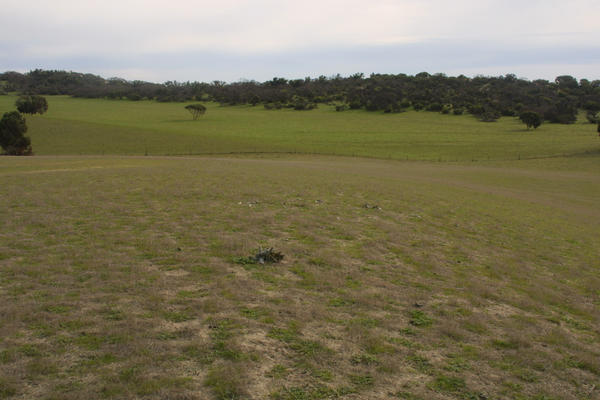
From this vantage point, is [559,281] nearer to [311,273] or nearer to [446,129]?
[311,273]

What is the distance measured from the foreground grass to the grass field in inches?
1.5

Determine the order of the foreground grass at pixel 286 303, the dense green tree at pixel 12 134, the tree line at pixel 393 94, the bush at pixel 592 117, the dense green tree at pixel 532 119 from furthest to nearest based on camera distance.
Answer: the tree line at pixel 393 94, the bush at pixel 592 117, the dense green tree at pixel 532 119, the dense green tree at pixel 12 134, the foreground grass at pixel 286 303

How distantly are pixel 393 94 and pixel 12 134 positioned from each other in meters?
100

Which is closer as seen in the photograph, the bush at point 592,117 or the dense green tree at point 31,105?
the dense green tree at point 31,105

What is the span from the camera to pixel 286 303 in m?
7.82

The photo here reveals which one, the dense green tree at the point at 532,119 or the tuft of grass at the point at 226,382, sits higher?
the dense green tree at the point at 532,119

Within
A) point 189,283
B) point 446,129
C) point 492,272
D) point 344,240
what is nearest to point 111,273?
point 189,283

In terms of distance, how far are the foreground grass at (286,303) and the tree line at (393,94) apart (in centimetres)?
9560

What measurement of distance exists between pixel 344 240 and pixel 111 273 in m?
6.40

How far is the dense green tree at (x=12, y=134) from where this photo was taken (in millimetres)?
54719

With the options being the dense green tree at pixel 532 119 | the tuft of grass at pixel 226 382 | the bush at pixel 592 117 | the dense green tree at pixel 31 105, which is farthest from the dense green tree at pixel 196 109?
the tuft of grass at pixel 226 382

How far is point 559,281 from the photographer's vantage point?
1098cm

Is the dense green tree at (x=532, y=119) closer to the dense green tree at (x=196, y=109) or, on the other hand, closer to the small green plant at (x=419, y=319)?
the dense green tree at (x=196, y=109)

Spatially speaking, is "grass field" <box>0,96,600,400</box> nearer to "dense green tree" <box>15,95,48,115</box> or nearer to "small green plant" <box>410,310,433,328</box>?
"small green plant" <box>410,310,433,328</box>
